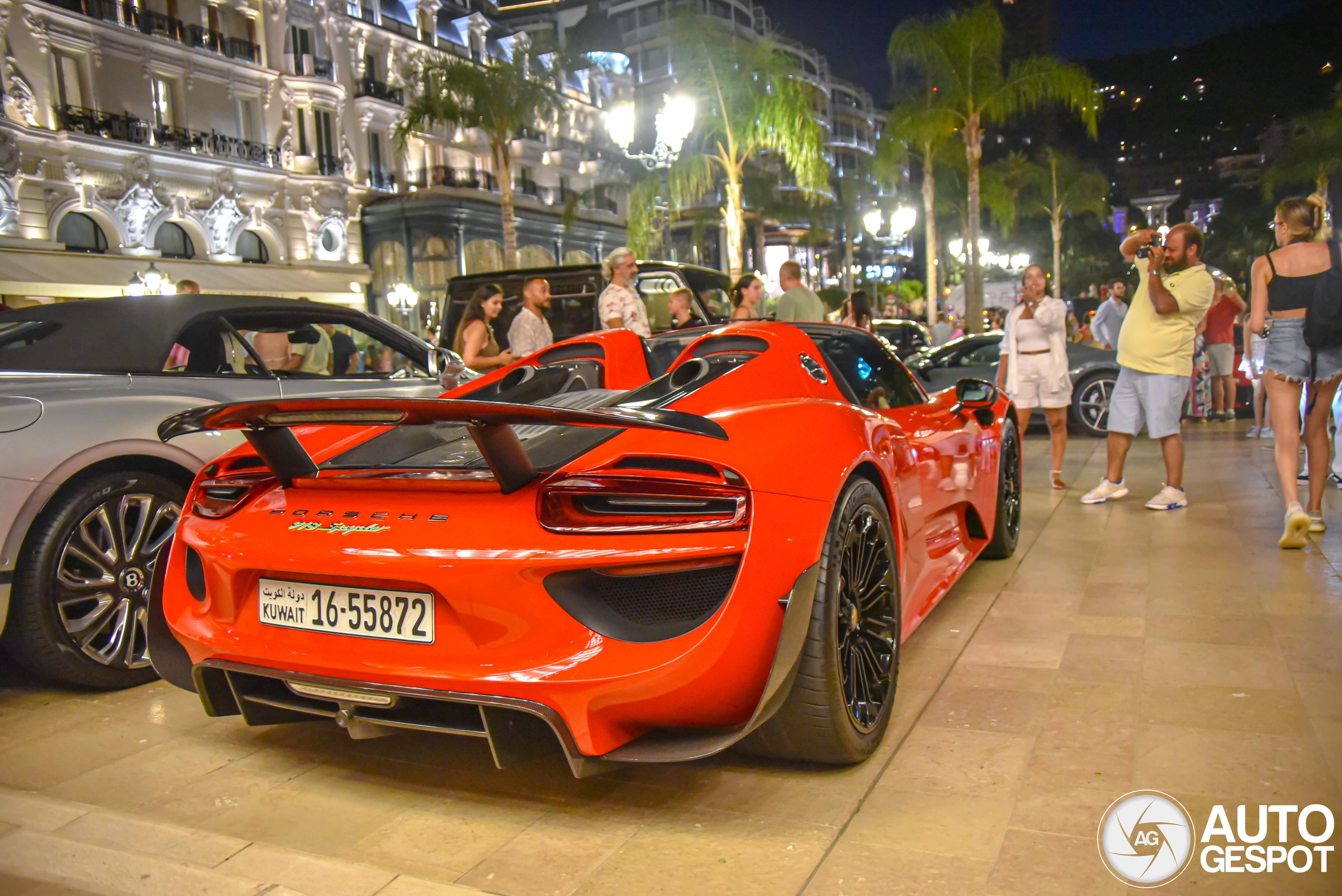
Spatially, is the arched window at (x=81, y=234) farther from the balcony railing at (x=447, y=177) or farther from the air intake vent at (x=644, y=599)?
the air intake vent at (x=644, y=599)

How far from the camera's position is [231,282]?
28.0 metres

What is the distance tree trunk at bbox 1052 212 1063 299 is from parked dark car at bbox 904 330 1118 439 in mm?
42958

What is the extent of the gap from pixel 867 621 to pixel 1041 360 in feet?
17.5

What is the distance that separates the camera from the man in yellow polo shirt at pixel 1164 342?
6012mm

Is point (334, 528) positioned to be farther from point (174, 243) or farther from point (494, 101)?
point (174, 243)

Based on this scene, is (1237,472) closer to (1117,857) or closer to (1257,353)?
(1257,353)

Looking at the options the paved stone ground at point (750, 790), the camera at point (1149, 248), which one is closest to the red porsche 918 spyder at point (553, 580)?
the paved stone ground at point (750, 790)

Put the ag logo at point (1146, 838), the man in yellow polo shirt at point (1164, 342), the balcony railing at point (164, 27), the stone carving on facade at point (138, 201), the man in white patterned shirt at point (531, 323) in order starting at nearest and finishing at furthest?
the ag logo at point (1146, 838), the man in yellow polo shirt at point (1164, 342), the man in white patterned shirt at point (531, 323), the balcony railing at point (164, 27), the stone carving on facade at point (138, 201)

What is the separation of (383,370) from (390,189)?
32.5 m

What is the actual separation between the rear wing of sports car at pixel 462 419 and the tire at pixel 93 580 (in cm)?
114

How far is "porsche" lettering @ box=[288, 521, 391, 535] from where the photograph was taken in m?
2.24

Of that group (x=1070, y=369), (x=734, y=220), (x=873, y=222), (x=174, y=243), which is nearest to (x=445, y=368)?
(x=1070, y=369)

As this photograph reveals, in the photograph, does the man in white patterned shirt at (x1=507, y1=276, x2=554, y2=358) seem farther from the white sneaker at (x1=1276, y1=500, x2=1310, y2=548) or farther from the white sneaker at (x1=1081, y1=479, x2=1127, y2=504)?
the white sneaker at (x1=1276, y1=500, x2=1310, y2=548)

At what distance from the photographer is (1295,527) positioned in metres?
5.03
